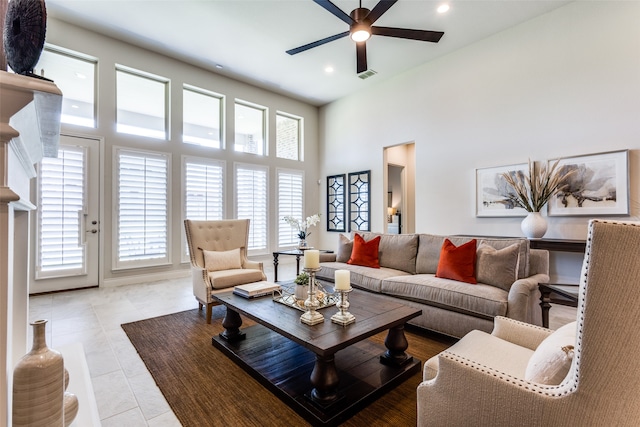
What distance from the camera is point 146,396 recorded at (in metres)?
1.87

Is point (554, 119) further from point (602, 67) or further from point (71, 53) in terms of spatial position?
point (71, 53)

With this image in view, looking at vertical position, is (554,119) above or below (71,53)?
below

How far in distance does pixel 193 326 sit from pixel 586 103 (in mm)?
5268

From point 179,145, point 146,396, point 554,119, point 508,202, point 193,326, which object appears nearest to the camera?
point 146,396

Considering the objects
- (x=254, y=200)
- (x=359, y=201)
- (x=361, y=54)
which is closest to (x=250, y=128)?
(x=254, y=200)

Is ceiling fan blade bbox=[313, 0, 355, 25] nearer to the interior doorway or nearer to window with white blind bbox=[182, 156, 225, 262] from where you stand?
window with white blind bbox=[182, 156, 225, 262]

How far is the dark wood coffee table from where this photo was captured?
1673mm

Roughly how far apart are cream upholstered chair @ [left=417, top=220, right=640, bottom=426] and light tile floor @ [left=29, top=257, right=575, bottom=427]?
1.57 metres

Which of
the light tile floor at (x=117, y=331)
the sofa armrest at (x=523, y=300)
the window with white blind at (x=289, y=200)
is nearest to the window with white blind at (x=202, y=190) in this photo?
the light tile floor at (x=117, y=331)

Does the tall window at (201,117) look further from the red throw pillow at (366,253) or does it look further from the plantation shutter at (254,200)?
the red throw pillow at (366,253)

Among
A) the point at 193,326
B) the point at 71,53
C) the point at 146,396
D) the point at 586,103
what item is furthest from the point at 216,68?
the point at 586,103

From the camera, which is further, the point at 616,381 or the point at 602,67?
the point at 602,67

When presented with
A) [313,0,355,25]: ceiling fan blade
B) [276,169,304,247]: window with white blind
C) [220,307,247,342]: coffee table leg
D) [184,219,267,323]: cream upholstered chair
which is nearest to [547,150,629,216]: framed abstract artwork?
[313,0,355,25]: ceiling fan blade

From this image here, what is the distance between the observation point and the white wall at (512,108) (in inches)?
135
